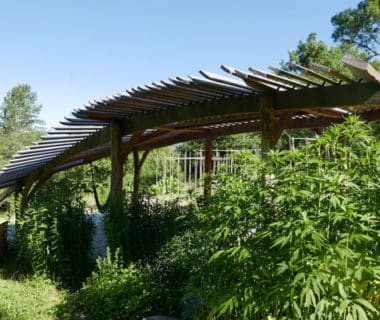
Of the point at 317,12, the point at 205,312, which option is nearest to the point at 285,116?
the point at 205,312

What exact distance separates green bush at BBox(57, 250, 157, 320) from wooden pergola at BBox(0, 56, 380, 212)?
3.47 feet

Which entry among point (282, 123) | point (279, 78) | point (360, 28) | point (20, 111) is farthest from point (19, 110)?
point (279, 78)

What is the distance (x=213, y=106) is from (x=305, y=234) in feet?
9.61

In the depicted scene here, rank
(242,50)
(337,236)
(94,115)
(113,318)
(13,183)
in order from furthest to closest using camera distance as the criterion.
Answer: (242,50)
(13,183)
(94,115)
(113,318)
(337,236)

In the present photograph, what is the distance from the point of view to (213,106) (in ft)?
15.5

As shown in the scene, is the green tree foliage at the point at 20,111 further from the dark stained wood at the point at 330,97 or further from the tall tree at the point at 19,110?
the dark stained wood at the point at 330,97

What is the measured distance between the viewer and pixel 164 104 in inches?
203

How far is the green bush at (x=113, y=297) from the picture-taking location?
4066mm

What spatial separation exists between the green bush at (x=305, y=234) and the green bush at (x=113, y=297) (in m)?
1.57

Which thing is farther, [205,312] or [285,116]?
[285,116]

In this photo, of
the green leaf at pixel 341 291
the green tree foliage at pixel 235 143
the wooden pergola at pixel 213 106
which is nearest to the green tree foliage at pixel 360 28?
the green tree foliage at pixel 235 143

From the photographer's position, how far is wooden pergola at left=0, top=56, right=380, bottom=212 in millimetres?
3543

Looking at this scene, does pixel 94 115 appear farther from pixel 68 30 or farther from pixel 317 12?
pixel 317 12

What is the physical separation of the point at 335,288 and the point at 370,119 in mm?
4676
